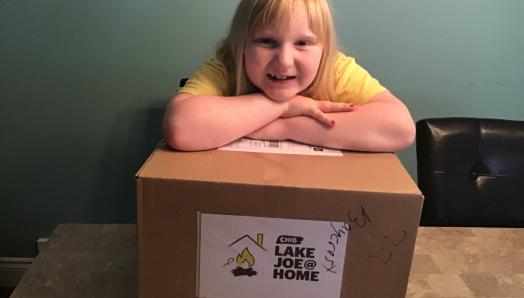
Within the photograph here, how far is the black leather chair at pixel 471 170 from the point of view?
112 cm

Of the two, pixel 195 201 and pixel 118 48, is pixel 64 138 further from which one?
pixel 195 201

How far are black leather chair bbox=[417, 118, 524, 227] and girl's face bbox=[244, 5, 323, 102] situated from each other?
0.48 m

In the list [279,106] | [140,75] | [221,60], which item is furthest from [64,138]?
[279,106]

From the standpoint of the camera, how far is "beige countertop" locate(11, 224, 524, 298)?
773 millimetres

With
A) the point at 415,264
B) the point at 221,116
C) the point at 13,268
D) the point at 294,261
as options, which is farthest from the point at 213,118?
the point at 13,268


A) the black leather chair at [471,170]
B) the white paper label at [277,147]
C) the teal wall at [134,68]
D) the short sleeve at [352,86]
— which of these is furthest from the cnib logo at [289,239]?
the teal wall at [134,68]

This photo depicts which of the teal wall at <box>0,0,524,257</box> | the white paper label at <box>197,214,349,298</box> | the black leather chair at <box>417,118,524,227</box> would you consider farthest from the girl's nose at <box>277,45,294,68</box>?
the teal wall at <box>0,0,524,257</box>

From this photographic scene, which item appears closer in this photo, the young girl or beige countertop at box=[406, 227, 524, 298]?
the young girl

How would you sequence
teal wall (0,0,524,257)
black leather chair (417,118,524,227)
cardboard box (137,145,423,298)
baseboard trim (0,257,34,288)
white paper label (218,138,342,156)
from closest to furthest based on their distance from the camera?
cardboard box (137,145,423,298) < white paper label (218,138,342,156) < black leather chair (417,118,524,227) < teal wall (0,0,524,257) < baseboard trim (0,257,34,288)

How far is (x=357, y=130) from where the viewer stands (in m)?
0.72

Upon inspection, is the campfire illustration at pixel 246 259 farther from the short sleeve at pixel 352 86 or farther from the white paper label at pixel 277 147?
the short sleeve at pixel 352 86

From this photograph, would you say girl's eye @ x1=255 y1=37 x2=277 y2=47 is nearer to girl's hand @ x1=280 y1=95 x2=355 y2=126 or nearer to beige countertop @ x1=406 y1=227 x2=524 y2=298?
girl's hand @ x1=280 y1=95 x2=355 y2=126

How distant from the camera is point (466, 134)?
112 centimetres

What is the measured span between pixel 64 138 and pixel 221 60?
0.75m
